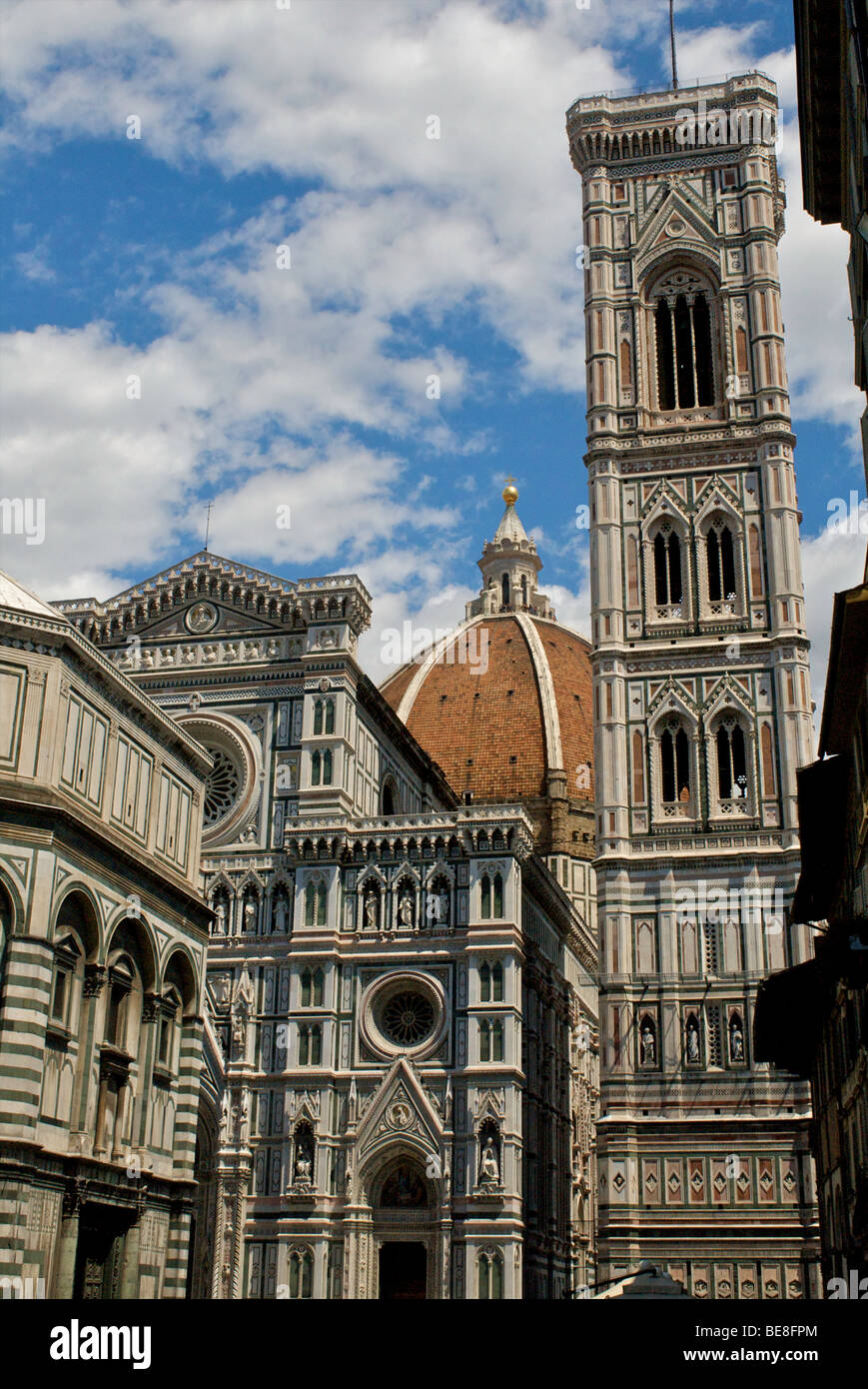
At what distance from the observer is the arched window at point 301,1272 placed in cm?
4278

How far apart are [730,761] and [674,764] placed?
1.71 m

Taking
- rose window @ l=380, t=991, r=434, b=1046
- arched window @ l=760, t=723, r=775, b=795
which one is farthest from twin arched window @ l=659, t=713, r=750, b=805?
rose window @ l=380, t=991, r=434, b=1046

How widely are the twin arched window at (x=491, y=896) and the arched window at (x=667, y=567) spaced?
10.5 meters

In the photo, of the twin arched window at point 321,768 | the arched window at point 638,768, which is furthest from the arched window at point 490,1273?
the twin arched window at point 321,768

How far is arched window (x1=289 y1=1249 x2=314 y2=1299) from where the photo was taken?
4278 cm

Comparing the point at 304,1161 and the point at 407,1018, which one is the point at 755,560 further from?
the point at 304,1161

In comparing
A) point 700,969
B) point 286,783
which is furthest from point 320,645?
point 700,969

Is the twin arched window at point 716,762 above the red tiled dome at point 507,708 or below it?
below

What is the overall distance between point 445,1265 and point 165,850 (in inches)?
903

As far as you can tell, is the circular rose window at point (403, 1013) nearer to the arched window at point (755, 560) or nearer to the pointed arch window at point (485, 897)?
the pointed arch window at point (485, 897)

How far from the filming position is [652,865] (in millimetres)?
45312

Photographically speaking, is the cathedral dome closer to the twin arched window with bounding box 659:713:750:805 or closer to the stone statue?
the twin arched window with bounding box 659:713:750:805

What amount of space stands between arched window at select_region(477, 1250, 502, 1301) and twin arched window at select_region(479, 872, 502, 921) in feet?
31.2

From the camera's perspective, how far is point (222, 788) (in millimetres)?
50062
